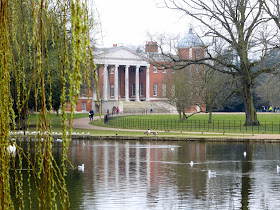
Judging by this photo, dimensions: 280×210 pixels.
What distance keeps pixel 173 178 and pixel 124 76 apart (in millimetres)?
84528

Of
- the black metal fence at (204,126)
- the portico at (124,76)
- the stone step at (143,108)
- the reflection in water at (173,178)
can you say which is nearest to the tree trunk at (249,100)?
the black metal fence at (204,126)

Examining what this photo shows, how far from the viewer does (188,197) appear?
14969 millimetres

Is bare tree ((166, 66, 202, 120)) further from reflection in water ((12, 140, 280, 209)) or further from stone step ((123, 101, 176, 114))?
stone step ((123, 101, 176, 114))

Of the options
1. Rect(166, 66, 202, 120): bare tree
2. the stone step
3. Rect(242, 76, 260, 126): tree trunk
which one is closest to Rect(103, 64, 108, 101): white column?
the stone step

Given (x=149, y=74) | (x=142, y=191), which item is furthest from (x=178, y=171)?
(x=149, y=74)

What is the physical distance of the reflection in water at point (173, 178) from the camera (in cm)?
1427

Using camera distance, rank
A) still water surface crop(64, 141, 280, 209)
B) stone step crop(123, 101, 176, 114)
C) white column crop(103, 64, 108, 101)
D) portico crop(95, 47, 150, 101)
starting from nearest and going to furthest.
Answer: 1. still water surface crop(64, 141, 280, 209)
2. stone step crop(123, 101, 176, 114)
3. white column crop(103, 64, 108, 101)
4. portico crop(95, 47, 150, 101)

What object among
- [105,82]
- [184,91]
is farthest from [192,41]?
[105,82]

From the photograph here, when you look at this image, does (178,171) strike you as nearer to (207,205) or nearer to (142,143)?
(207,205)

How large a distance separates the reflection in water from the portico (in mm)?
63682

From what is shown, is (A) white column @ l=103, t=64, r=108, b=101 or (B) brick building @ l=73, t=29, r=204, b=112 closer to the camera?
(B) brick building @ l=73, t=29, r=204, b=112

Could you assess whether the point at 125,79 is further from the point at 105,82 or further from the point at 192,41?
the point at 192,41

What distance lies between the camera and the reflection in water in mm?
14266

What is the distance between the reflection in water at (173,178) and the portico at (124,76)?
6368cm
